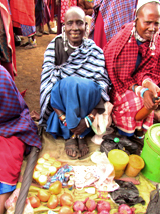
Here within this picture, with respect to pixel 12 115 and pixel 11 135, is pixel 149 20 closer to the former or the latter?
pixel 12 115

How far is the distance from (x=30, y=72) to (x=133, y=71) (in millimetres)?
2655

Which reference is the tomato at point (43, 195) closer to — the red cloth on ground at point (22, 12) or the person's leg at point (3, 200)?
the person's leg at point (3, 200)

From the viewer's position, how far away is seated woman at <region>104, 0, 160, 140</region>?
202 cm

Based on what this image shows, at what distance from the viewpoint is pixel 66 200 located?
4.83 ft

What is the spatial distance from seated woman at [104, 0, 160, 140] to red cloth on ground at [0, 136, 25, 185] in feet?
4.04

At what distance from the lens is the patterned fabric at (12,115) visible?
166 cm

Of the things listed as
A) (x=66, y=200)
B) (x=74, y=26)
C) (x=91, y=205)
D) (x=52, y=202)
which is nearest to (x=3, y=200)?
(x=52, y=202)

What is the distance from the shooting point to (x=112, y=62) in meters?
2.18

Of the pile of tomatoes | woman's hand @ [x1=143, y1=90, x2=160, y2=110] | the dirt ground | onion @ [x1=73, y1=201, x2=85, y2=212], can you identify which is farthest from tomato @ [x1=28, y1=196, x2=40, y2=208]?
the dirt ground

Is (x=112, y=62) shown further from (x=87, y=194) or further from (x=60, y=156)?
(x=87, y=194)

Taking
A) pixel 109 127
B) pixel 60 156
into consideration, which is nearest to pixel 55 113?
pixel 60 156

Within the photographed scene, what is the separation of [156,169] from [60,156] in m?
1.00

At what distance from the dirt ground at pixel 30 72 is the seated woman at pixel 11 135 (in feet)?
3.52

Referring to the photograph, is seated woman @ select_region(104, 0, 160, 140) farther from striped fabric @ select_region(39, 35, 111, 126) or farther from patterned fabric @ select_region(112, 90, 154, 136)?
striped fabric @ select_region(39, 35, 111, 126)
